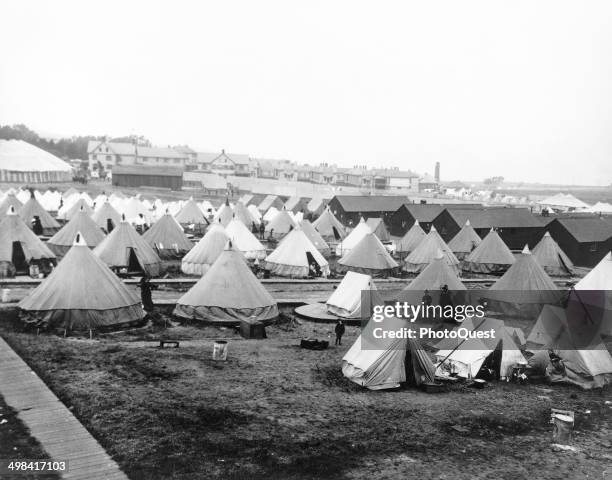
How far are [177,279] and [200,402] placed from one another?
19.0m

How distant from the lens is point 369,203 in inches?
2744

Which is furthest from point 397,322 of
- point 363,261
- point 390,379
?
point 363,261

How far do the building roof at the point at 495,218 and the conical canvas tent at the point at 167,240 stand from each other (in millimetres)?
24208

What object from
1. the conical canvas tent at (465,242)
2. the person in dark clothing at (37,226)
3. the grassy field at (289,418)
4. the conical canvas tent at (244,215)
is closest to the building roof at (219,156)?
the conical canvas tent at (244,215)

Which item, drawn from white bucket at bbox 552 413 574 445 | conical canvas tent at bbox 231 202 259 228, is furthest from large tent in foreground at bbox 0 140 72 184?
white bucket at bbox 552 413 574 445

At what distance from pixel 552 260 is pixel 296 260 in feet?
62.0

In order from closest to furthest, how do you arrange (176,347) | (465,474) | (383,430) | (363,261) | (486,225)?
(465,474) → (383,430) → (176,347) → (363,261) → (486,225)

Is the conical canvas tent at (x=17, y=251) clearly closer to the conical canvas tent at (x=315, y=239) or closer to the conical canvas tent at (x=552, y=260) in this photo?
the conical canvas tent at (x=315, y=239)

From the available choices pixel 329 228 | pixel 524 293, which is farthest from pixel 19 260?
pixel 329 228

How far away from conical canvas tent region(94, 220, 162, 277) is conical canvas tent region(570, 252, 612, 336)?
21.6m

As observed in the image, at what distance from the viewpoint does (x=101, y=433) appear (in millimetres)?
12555

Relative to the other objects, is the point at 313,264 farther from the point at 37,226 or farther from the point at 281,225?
the point at 37,226

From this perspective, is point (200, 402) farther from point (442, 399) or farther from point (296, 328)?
point (296, 328)

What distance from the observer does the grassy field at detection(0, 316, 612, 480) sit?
1184 centimetres
